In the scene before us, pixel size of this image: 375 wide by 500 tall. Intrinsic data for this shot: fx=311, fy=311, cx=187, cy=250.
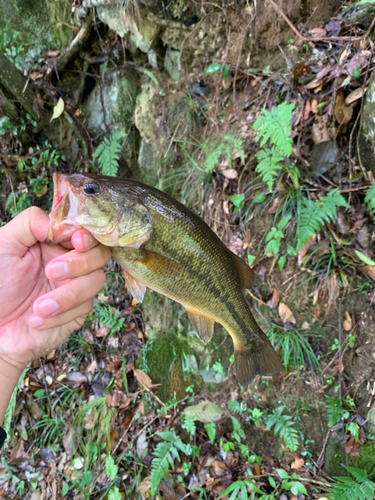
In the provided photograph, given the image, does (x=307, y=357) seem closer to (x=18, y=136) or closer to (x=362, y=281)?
(x=362, y=281)

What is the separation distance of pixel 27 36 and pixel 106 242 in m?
4.25

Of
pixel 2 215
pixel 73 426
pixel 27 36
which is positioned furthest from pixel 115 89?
pixel 73 426

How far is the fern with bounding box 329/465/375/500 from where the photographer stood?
2400 millimetres

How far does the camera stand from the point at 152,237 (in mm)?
1774

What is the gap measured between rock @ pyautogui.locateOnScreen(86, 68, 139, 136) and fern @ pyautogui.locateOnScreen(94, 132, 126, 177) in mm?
249

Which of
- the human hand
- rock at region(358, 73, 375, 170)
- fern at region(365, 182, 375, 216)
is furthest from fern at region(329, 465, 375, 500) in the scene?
rock at region(358, 73, 375, 170)

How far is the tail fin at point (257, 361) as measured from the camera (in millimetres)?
2232

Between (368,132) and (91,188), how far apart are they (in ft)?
7.91

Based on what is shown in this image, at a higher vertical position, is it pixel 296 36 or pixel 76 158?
pixel 296 36

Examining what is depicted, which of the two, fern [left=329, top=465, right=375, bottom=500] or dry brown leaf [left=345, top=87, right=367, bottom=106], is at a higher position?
dry brown leaf [left=345, top=87, right=367, bottom=106]

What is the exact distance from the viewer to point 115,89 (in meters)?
4.20

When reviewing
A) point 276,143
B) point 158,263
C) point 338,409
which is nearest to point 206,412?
point 338,409

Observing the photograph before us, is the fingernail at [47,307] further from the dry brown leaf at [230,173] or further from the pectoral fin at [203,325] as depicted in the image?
the dry brown leaf at [230,173]

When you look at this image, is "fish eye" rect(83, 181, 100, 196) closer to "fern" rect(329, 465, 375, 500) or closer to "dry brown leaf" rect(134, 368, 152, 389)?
"dry brown leaf" rect(134, 368, 152, 389)
